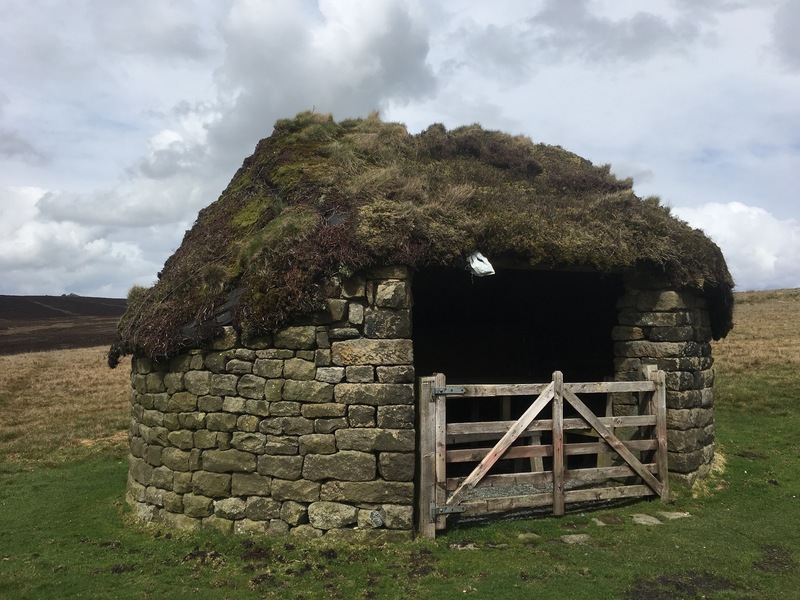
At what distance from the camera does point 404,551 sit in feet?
22.1

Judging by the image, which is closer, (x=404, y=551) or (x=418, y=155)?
(x=404, y=551)

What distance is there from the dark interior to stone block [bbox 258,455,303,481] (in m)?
5.12

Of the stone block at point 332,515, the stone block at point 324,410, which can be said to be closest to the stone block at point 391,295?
the stone block at point 324,410

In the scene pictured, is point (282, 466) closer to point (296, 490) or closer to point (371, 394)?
point (296, 490)

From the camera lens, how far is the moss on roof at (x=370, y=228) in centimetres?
736

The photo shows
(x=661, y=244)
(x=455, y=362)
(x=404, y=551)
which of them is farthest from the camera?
(x=455, y=362)

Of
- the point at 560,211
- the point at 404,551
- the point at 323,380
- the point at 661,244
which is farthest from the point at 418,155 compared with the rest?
the point at 404,551

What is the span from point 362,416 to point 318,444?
0.61 meters

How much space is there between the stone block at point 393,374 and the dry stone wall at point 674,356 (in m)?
4.04

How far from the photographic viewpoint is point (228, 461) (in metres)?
7.40

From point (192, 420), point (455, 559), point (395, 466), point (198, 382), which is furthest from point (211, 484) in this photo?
point (455, 559)

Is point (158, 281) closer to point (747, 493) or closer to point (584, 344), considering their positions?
point (584, 344)

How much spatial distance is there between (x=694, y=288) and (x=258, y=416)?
22.0 ft

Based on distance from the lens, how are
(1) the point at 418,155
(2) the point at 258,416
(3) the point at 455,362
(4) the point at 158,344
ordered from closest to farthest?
(2) the point at 258,416
(4) the point at 158,344
(1) the point at 418,155
(3) the point at 455,362
